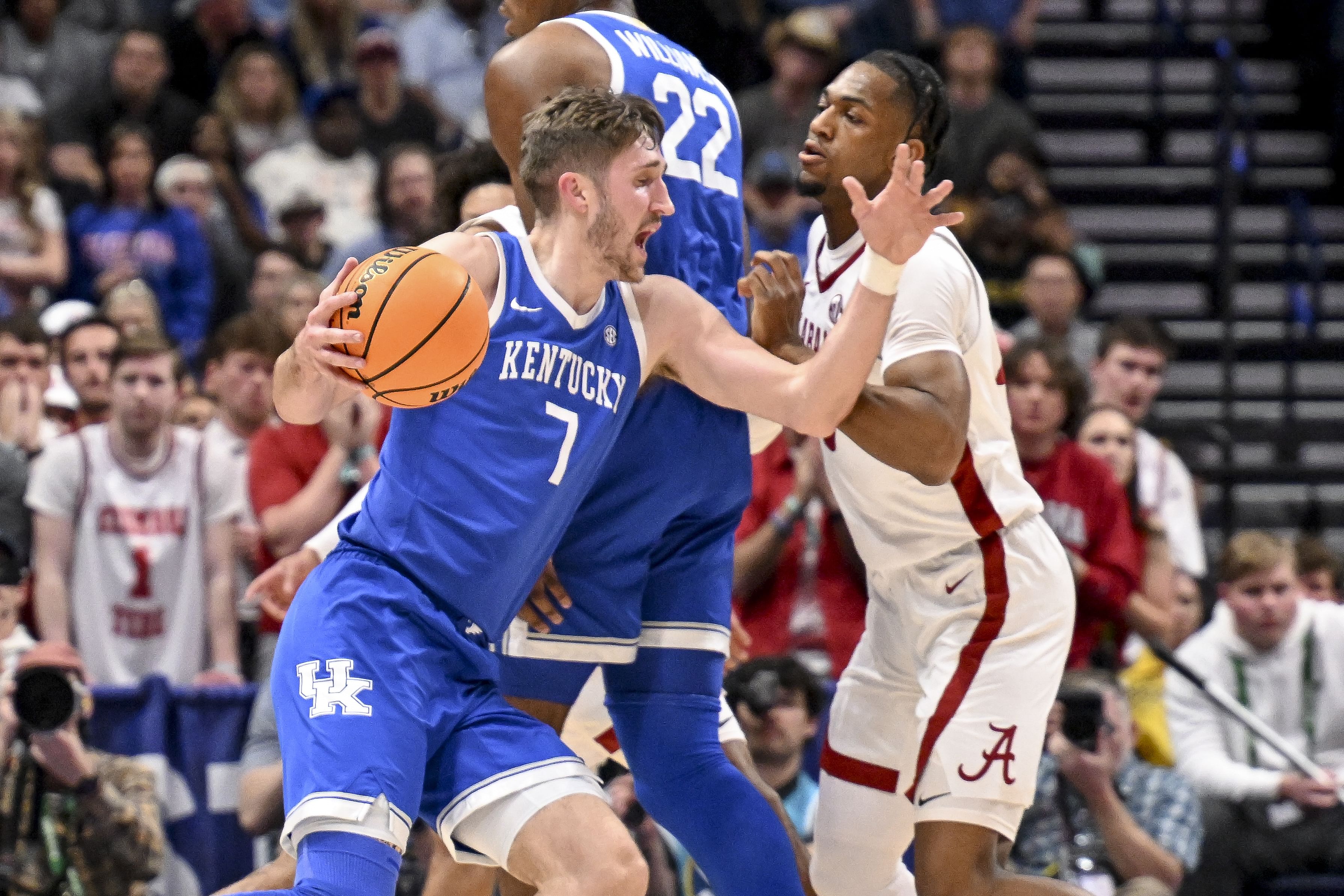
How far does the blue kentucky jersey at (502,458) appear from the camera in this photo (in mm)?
3889

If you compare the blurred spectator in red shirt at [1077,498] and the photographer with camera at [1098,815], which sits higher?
the blurred spectator in red shirt at [1077,498]

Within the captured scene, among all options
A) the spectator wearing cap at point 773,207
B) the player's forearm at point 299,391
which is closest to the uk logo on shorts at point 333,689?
the player's forearm at point 299,391

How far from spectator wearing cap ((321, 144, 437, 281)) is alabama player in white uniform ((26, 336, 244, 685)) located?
2.26 metres

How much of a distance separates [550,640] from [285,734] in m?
0.87

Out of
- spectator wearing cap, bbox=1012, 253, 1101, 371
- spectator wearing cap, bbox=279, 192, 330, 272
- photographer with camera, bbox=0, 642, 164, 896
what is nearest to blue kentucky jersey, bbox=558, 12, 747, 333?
photographer with camera, bbox=0, 642, 164, 896

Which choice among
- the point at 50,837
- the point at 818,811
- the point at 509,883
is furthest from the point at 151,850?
the point at 818,811

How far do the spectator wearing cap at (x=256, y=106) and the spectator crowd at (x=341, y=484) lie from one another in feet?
0.06

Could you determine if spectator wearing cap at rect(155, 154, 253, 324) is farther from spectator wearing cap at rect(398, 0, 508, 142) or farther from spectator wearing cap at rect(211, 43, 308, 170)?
spectator wearing cap at rect(398, 0, 508, 142)

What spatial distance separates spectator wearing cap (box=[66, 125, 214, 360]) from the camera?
923cm

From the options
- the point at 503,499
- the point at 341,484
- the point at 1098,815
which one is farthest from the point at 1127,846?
the point at 503,499

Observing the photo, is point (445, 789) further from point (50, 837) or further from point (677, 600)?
point (50, 837)

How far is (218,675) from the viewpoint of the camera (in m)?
6.76

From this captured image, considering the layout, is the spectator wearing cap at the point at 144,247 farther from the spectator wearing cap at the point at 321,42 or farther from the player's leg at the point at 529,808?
the player's leg at the point at 529,808

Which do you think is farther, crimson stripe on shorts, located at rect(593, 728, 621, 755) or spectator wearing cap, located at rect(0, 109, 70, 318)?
spectator wearing cap, located at rect(0, 109, 70, 318)
